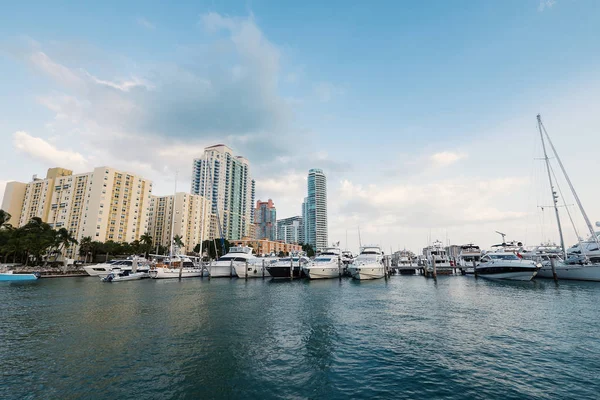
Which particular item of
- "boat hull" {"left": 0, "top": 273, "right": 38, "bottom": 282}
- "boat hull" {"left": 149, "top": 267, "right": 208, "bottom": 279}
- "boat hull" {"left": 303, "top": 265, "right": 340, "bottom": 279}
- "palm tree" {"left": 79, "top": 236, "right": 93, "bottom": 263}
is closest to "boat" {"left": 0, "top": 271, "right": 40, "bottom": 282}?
"boat hull" {"left": 0, "top": 273, "right": 38, "bottom": 282}

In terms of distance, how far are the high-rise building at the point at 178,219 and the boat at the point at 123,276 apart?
103m

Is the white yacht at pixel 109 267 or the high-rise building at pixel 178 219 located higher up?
the high-rise building at pixel 178 219

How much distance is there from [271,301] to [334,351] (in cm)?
1683

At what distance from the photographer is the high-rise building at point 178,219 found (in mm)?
165125

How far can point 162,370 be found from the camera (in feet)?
43.7

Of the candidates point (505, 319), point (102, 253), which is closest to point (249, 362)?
point (505, 319)

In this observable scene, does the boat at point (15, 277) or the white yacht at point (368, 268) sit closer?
the white yacht at point (368, 268)

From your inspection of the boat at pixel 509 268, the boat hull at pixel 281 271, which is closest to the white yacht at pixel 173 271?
the boat hull at pixel 281 271

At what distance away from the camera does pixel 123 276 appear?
58.9 meters

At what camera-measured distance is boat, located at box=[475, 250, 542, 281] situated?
4709 centimetres

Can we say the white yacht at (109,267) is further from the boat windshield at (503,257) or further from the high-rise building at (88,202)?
the boat windshield at (503,257)

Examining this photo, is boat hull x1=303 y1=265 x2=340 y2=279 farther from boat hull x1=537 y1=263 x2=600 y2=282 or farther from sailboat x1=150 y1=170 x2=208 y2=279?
boat hull x1=537 y1=263 x2=600 y2=282

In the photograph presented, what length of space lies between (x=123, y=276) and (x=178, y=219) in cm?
11069

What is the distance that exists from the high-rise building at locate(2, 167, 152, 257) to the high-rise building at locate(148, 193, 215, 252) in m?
24.6
